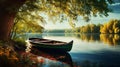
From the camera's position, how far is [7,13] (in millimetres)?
14016

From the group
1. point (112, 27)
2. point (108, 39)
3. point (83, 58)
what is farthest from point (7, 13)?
point (112, 27)

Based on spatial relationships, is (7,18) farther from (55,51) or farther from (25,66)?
(55,51)

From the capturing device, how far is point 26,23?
98.7 ft

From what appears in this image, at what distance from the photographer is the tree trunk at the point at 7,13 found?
13.0 metres

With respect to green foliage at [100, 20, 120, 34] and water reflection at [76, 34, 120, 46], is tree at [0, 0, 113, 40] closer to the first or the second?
water reflection at [76, 34, 120, 46]

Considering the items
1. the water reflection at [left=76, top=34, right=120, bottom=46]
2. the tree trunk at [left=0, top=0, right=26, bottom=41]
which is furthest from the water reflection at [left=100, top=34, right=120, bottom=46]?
the tree trunk at [left=0, top=0, right=26, bottom=41]

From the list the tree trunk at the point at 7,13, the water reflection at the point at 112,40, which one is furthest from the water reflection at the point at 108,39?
the tree trunk at the point at 7,13

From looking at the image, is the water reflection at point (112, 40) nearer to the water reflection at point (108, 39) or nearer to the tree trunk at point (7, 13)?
the water reflection at point (108, 39)

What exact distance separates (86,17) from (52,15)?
447 cm

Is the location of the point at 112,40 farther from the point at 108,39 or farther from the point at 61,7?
the point at 61,7

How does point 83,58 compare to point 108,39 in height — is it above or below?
above

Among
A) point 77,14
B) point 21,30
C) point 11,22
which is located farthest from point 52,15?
point 21,30

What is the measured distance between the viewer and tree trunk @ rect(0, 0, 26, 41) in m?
13.0

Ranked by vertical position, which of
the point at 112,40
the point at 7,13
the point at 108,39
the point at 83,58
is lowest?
the point at 108,39
